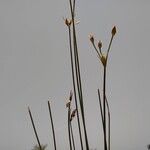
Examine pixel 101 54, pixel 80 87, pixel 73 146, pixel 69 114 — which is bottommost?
pixel 73 146

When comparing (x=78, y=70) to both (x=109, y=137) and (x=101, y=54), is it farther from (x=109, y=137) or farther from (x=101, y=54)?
(x=109, y=137)

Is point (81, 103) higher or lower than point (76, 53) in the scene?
lower

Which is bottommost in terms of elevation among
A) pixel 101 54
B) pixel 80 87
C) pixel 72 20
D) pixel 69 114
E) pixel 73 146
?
pixel 73 146

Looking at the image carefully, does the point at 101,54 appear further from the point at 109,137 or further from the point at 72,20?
the point at 109,137

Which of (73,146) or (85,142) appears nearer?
(85,142)

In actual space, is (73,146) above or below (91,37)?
below

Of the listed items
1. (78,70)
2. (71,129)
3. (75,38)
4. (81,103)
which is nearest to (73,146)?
(71,129)

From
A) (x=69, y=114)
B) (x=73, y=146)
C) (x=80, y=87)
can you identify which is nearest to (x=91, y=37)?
(x=80, y=87)

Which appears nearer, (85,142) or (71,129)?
(85,142)
